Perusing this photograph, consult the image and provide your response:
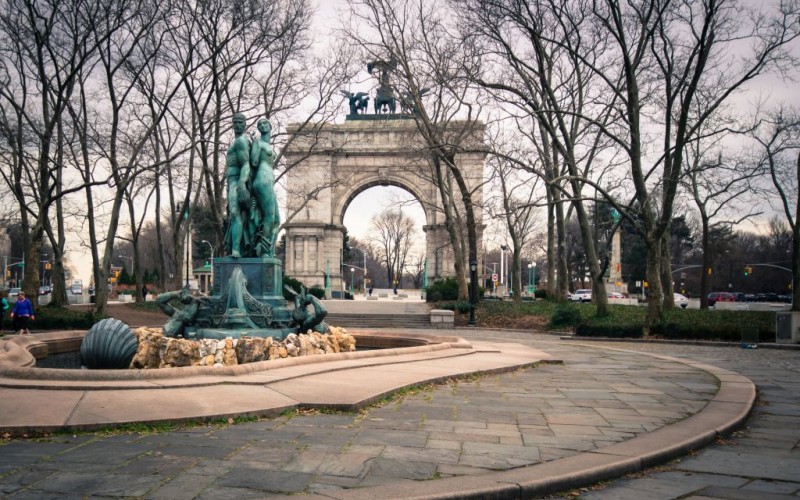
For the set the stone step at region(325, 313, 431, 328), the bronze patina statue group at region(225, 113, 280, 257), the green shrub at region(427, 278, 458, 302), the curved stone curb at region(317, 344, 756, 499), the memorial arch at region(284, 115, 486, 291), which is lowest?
the stone step at region(325, 313, 431, 328)

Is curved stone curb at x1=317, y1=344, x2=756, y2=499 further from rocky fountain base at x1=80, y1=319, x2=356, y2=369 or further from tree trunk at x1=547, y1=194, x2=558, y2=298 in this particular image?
tree trunk at x1=547, y1=194, x2=558, y2=298

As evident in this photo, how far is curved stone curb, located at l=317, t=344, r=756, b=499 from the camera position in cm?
468

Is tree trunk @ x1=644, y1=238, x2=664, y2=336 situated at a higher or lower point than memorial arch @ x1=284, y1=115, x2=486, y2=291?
lower

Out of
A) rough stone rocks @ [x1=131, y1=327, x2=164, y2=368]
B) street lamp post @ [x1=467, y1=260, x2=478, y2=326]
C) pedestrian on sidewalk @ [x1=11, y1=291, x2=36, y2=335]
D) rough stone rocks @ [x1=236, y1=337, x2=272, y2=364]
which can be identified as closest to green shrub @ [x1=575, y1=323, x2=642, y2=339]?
street lamp post @ [x1=467, y1=260, x2=478, y2=326]

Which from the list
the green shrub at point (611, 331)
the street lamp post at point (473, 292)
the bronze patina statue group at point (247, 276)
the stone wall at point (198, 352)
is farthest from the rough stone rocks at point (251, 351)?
the street lamp post at point (473, 292)

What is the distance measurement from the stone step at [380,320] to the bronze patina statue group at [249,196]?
16692 millimetres

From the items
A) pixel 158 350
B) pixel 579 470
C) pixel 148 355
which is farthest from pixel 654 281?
pixel 579 470

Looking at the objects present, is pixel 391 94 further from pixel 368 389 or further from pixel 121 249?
pixel 121 249

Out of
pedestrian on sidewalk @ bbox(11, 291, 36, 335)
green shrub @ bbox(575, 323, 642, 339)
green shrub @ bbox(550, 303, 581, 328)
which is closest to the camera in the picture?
pedestrian on sidewalk @ bbox(11, 291, 36, 335)

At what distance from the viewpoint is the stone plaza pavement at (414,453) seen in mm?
4832

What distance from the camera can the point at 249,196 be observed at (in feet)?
47.2

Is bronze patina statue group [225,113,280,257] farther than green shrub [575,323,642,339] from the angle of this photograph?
No

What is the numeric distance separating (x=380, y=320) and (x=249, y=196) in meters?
18.9

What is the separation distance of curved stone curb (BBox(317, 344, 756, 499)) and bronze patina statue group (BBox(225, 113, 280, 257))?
30.5 ft
